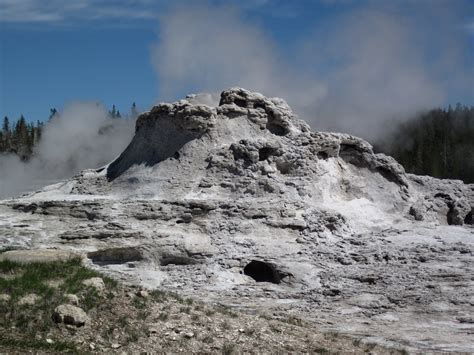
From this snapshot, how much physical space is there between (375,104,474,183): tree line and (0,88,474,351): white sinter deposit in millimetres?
38145

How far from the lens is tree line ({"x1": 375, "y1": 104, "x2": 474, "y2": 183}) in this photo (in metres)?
63.6

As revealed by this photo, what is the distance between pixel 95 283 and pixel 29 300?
141cm

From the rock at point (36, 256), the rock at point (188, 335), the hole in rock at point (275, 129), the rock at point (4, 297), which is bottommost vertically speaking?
the rock at point (188, 335)

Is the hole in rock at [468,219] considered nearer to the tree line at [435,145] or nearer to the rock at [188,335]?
the rock at [188,335]

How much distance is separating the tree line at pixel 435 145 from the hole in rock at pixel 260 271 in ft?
Answer: 145

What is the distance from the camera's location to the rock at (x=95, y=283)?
13.9 m

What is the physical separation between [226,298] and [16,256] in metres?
4.72

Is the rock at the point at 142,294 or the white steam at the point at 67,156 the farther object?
the white steam at the point at 67,156

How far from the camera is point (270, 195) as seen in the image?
2200 centimetres

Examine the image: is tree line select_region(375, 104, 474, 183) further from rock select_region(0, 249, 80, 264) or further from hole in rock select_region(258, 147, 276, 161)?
rock select_region(0, 249, 80, 264)

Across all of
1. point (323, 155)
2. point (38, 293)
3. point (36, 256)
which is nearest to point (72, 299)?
point (38, 293)

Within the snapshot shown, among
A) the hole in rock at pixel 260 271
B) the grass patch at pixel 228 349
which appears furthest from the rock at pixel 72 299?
the hole in rock at pixel 260 271

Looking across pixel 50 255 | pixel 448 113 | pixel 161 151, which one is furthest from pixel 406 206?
pixel 448 113

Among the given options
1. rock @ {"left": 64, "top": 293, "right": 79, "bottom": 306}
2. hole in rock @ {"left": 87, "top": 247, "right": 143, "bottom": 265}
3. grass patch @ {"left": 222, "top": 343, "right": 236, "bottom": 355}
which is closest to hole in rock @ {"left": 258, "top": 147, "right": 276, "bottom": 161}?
hole in rock @ {"left": 87, "top": 247, "right": 143, "bottom": 265}
